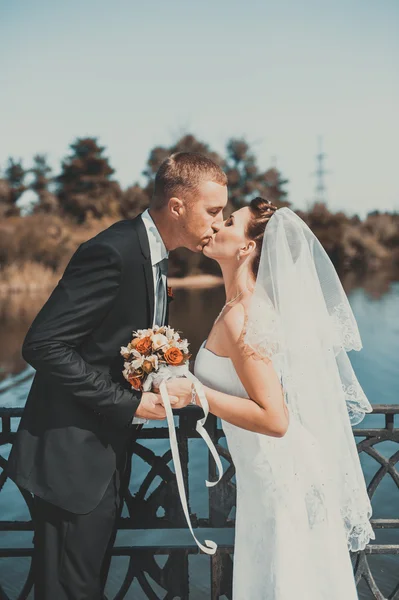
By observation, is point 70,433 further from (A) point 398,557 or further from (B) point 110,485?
(A) point 398,557

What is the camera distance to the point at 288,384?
7.52 ft

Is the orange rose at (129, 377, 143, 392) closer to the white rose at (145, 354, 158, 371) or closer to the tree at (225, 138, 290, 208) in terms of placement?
the white rose at (145, 354, 158, 371)

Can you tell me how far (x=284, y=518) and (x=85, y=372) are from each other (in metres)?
0.95

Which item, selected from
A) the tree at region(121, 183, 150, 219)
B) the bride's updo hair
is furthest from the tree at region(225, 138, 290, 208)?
the bride's updo hair

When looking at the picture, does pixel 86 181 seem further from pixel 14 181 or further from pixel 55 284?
pixel 55 284

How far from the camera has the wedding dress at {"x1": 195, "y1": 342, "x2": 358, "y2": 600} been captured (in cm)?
225

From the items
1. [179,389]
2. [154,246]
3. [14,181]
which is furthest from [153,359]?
[14,181]

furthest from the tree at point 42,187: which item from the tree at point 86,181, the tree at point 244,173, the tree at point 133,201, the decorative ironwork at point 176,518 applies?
the decorative ironwork at point 176,518

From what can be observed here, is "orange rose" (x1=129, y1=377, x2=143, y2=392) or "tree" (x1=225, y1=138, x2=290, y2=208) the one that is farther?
"tree" (x1=225, y1=138, x2=290, y2=208)

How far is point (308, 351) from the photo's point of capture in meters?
2.29

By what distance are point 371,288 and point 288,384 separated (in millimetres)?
32901

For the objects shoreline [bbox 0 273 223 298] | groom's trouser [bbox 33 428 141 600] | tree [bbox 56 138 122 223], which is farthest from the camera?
tree [bbox 56 138 122 223]

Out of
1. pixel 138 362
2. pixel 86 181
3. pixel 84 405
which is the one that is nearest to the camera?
pixel 138 362

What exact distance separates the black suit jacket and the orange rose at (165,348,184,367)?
188 millimetres
